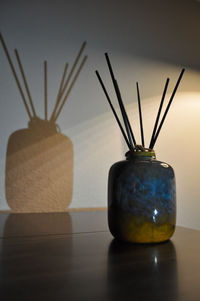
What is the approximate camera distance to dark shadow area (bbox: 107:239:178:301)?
0.31 meters

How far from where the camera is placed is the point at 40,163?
50.4 inches

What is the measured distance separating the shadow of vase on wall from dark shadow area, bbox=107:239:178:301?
0.78 meters

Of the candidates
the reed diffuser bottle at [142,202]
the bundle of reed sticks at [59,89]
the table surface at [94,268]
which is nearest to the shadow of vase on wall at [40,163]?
the bundle of reed sticks at [59,89]

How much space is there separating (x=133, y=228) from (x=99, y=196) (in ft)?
2.81

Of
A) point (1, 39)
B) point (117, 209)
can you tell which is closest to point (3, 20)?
point (1, 39)

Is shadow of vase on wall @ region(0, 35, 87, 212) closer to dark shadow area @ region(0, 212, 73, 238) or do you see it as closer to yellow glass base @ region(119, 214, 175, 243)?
dark shadow area @ region(0, 212, 73, 238)

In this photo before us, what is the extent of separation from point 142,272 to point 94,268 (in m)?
0.08

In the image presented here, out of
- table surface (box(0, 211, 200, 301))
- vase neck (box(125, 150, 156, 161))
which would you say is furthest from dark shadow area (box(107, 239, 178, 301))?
vase neck (box(125, 150, 156, 161))

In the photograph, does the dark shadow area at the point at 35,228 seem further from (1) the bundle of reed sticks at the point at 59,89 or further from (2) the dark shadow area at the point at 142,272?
(1) the bundle of reed sticks at the point at 59,89

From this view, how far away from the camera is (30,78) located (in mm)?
1321

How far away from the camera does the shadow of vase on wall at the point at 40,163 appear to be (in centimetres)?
123

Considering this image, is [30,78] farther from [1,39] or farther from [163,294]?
[163,294]

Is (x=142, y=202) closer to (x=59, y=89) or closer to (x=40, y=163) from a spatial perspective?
(x=40, y=163)

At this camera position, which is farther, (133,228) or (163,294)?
(133,228)
